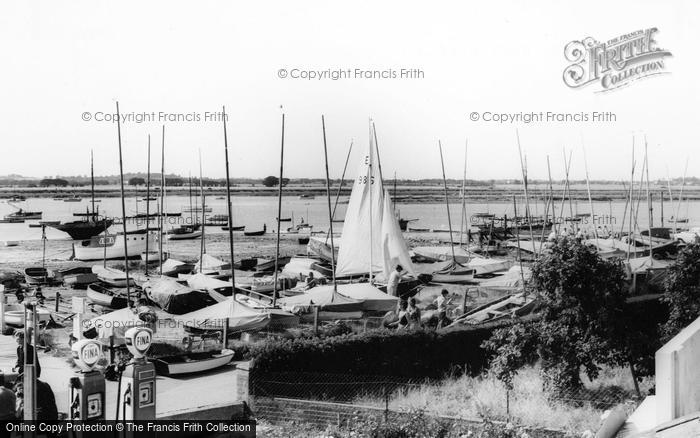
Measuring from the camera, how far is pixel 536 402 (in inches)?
411

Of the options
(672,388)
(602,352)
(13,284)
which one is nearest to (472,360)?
(602,352)

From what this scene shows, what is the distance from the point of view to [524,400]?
10547mm

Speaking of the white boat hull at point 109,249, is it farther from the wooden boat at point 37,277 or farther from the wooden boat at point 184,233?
the wooden boat at point 184,233

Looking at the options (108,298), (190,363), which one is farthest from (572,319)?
(108,298)

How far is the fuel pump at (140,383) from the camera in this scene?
754 cm

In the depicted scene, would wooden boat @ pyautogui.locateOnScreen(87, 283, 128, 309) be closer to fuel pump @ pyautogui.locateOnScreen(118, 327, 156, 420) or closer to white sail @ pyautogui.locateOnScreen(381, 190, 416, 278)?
white sail @ pyautogui.locateOnScreen(381, 190, 416, 278)

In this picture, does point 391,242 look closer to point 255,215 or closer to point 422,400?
point 422,400

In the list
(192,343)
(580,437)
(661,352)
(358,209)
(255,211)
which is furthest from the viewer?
(255,211)

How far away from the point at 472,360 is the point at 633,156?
11.9 meters

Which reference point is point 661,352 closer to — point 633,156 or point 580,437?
point 580,437

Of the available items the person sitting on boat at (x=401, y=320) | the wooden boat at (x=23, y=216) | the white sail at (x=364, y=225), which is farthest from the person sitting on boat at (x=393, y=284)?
the wooden boat at (x=23, y=216)

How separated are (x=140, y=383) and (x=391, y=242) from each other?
13452 mm

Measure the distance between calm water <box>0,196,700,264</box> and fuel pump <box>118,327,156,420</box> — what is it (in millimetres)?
20955

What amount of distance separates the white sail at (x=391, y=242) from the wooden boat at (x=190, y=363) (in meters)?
9.18
